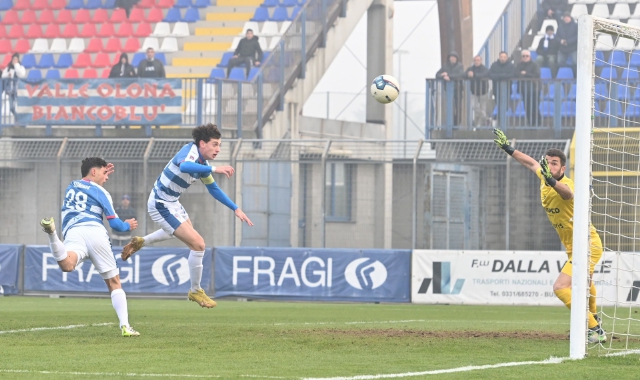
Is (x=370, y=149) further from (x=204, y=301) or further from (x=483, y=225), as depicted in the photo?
(x=204, y=301)

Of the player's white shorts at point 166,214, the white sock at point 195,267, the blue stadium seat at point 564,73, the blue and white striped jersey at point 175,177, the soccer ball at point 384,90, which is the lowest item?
the white sock at point 195,267

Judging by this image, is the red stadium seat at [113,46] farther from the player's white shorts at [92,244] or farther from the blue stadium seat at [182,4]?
the player's white shorts at [92,244]

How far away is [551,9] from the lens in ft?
97.5

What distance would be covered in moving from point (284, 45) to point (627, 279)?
1206 centimetres

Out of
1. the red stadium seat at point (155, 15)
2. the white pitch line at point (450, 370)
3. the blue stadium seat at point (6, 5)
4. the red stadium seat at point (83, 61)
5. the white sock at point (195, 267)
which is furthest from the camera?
the blue stadium seat at point (6, 5)

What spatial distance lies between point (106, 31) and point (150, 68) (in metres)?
5.62

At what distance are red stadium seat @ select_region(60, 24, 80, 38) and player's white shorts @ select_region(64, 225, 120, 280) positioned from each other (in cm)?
2366

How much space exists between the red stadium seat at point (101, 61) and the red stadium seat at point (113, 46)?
23 cm

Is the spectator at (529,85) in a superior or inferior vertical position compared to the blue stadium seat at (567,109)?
superior

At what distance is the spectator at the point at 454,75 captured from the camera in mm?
27078

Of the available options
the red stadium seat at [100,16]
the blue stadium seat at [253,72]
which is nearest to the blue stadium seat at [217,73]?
the blue stadium seat at [253,72]

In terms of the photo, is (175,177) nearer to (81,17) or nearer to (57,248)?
(57,248)

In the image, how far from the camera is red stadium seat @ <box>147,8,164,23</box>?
3450 cm

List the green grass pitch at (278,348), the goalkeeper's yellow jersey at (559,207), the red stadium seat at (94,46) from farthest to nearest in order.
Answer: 1. the red stadium seat at (94,46)
2. the goalkeeper's yellow jersey at (559,207)
3. the green grass pitch at (278,348)
